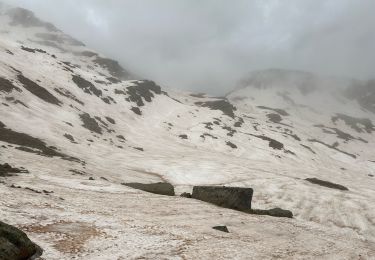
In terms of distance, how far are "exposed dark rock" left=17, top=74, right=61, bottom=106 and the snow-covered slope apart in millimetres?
348

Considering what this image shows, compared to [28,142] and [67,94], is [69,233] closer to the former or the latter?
[28,142]

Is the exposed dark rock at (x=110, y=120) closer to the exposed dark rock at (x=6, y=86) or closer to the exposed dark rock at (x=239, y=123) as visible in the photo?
the exposed dark rock at (x=6, y=86)

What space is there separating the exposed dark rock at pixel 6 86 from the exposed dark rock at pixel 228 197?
4903 cm

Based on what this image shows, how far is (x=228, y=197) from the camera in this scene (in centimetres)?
3444

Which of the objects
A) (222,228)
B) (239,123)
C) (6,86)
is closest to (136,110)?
(239,123)

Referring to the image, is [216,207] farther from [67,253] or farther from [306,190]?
[306,190]

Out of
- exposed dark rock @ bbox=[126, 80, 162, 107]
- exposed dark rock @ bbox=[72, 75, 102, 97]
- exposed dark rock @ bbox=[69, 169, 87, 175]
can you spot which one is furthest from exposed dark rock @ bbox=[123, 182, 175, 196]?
exposed dark rock @ bbox=[126, 80, 162, 107]

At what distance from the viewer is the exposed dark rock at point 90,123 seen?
8086cm

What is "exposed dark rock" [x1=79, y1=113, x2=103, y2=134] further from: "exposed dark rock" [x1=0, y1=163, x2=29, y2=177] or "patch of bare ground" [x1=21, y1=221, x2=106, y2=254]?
"patch of bare ground" [x1=21, y1=221, x2=106, y2=254]

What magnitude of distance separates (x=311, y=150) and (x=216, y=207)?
94.6 m

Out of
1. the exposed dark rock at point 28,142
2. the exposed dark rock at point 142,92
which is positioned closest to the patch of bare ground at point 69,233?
the exposed dark rock at point 28,142

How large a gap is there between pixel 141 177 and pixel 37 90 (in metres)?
43.4

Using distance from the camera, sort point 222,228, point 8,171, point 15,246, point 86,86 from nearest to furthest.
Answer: point 15,246 → point 222,228 → point 8,171 → point 86,86

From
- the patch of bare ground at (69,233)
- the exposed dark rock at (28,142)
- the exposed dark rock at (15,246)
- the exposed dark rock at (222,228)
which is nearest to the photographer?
the exposed dark rock at (15,246)
